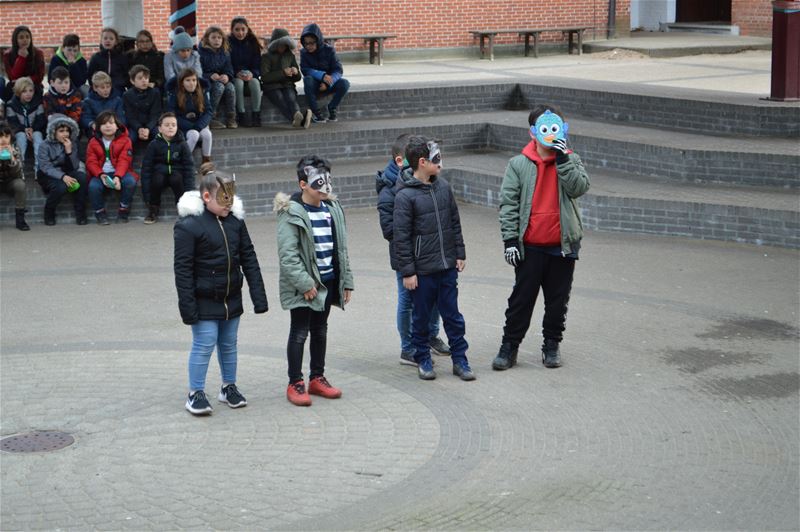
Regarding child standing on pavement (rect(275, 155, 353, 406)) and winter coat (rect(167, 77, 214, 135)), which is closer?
child standing on pavement (rect(275, 155, 353, 406))

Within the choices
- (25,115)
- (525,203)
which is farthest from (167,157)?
(525,203)

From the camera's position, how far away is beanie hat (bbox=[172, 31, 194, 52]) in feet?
51.1

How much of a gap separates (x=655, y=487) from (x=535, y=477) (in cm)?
64

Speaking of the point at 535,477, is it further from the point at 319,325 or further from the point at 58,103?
the point at 58,103

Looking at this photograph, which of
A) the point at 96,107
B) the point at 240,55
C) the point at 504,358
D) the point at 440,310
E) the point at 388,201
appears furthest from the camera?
the point at 240,55

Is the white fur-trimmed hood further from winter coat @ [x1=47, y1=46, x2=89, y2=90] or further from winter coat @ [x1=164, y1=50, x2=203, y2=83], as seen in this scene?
winter coat @ [x1=47, y1=46, x2=89, y2=90]

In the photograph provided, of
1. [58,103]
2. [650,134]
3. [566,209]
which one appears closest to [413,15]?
[650,134]

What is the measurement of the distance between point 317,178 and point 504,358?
200 cm

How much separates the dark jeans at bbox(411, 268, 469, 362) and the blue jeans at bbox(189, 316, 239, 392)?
1.33m

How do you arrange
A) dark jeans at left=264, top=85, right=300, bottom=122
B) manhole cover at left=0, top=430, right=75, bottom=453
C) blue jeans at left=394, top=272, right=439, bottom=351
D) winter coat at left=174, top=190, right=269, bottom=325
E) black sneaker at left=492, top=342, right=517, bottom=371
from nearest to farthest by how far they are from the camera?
manhole cover at left=0, top=430, right=75, bottom=453, winter coat at left=174, top=190, right=269, bottom=325, black sneaker at left=492, top=342, right=517, bottom=371, blue jeans at left=394, top=272, right=439, bottom=351, dark jeans at left=264, top=85, right=300, bottom=122

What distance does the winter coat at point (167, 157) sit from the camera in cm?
1391

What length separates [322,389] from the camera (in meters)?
7.93

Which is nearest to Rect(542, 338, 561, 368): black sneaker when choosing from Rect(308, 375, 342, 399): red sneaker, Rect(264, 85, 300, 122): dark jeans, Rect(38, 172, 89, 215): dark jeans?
Rect(308, 375, 342, 399): red sneaker

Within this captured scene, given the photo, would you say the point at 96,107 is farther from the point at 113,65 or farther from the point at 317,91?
the point at 317,91
